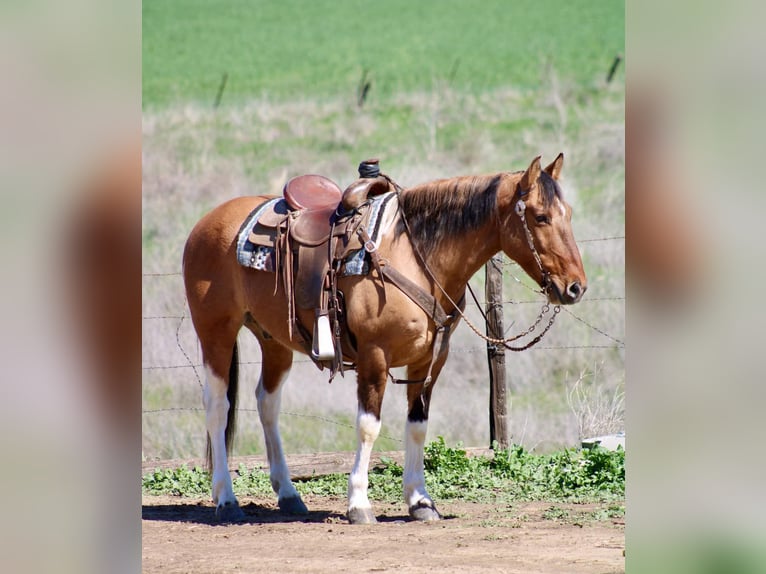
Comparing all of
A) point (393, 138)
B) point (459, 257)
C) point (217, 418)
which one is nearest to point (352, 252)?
point (459, 257)

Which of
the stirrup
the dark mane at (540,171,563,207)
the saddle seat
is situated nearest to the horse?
the dark mane at (540,171,563,207)

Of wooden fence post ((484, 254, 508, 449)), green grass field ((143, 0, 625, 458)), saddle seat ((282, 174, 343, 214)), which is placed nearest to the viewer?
saddle seat ((282, 174, 343, 214))

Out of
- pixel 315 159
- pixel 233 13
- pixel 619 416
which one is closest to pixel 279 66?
pixel 233 13

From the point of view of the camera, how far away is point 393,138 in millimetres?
22031

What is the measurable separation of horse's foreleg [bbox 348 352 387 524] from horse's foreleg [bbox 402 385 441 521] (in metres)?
0.30

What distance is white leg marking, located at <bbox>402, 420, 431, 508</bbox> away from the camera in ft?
20.7

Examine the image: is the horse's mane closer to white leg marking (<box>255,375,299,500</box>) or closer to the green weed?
white leg marking (<box>255,375,299,500</box>)

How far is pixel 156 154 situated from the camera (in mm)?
21516

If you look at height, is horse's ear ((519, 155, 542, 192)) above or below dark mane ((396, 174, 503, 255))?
above

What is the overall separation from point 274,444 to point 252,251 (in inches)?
53.2

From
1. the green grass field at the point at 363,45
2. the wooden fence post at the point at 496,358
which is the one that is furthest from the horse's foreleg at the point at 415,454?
the green grass field at the point at 363,45

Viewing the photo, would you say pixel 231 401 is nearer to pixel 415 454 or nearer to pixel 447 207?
pixel 415 454

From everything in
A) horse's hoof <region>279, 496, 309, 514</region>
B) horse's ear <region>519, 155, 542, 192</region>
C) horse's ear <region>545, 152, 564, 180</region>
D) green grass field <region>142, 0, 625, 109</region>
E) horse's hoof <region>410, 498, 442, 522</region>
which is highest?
green grass field <region>142, 0, 625, 109</region>
